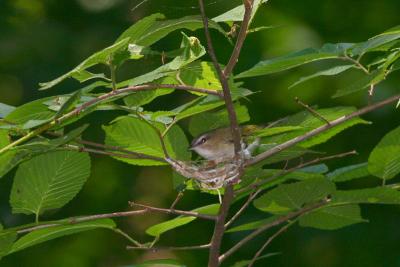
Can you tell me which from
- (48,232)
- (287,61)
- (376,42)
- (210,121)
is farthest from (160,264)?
Answer: (376,42)

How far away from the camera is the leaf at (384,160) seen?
168 centimetres

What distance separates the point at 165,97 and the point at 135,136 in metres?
2.32

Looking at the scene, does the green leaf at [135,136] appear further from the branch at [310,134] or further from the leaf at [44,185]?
the branch at [310,134]

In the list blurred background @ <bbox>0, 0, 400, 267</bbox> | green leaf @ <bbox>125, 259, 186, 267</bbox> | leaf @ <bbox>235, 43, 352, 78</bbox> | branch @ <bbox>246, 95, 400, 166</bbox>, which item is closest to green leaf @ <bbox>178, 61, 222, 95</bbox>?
leaf @ <bbox>235, 43, 352, 78</bbox>

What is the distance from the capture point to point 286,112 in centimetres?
402

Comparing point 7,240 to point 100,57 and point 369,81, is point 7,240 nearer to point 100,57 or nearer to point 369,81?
point 100,57

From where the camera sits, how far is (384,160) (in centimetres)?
169

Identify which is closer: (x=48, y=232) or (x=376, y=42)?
(x=376, y=42)

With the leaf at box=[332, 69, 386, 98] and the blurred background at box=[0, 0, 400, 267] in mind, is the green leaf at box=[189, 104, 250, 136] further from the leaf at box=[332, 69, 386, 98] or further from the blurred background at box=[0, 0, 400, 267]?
the blurred background at box=[0, 0, 400, 267]

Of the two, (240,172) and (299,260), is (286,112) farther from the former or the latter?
(240,172)

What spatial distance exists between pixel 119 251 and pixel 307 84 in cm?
121

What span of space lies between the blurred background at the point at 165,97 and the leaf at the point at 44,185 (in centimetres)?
156

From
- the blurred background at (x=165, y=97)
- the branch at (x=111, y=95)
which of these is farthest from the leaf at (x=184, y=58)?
the blurred background at (x=165, y=97)

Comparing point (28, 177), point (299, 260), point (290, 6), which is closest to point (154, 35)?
point (28, 177)
